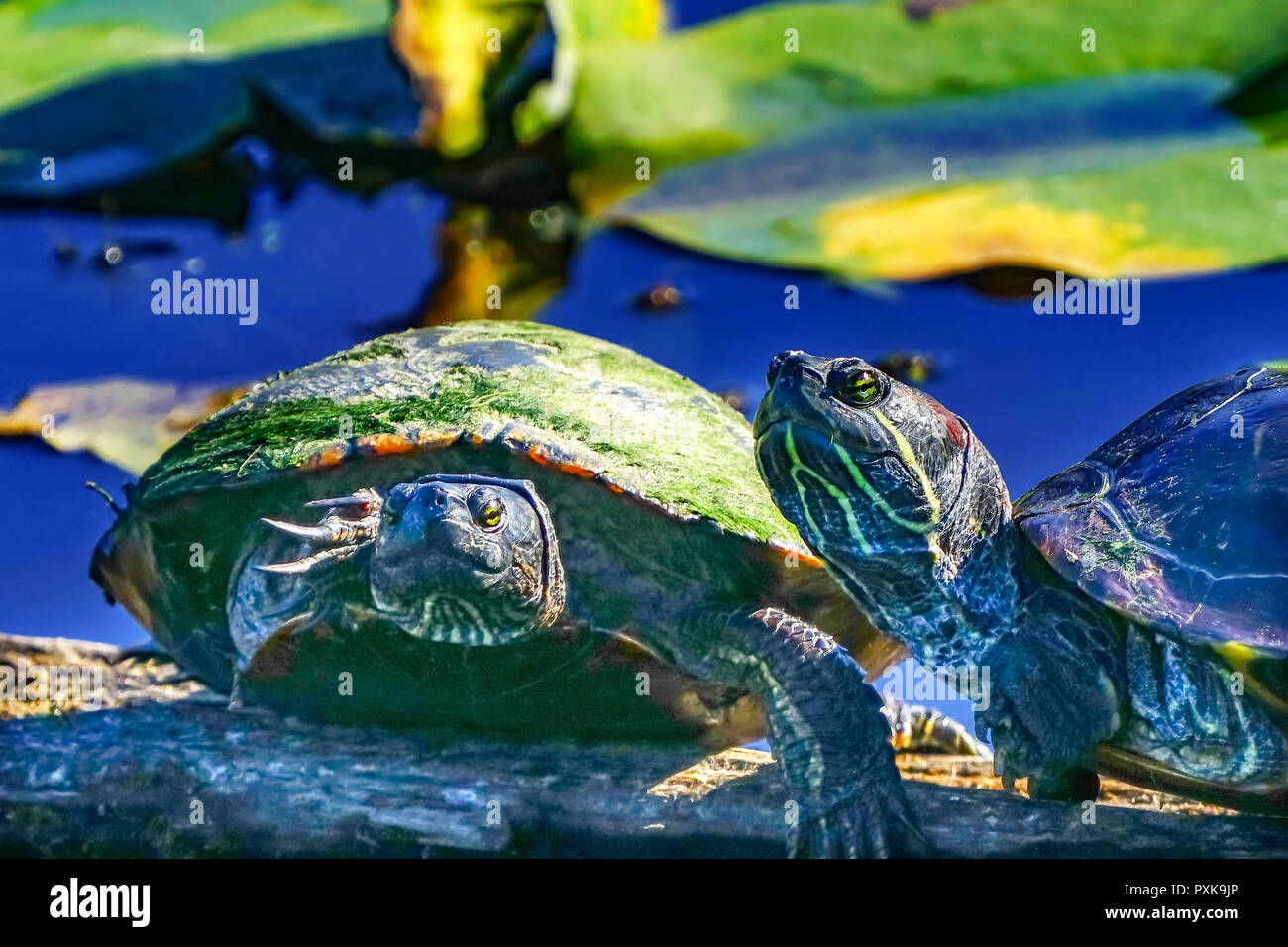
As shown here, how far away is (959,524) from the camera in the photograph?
6.52ft

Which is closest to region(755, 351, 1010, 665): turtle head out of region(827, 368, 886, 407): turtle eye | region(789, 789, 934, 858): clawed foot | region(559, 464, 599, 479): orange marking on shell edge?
region(827, 368, 886, 407): turtle eye

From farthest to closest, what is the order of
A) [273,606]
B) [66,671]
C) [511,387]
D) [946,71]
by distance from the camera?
[946,71] < [66,671] < [511,387] < [273,606]

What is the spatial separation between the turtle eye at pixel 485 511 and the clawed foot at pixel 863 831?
0.75 metres

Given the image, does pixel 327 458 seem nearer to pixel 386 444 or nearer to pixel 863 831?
pixel 386 444

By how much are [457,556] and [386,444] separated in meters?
0.52

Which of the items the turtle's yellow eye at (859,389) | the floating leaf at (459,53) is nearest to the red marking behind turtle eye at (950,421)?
the turtle's yellow eye at (859,389)

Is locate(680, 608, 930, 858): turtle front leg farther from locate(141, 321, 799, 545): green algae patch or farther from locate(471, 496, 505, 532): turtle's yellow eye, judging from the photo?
locate(471, 496, 505, 532): turtle's yellow eye

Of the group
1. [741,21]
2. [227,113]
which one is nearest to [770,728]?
[741,21]

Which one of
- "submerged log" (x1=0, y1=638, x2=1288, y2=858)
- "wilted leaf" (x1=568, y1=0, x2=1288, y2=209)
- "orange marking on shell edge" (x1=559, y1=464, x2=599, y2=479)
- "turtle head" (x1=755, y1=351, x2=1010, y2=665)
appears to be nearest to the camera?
"turtle head" (x1=755, y1=351, x2=1010, y2=665)

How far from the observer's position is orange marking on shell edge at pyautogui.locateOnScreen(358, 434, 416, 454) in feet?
8.05

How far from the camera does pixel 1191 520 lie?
6.70 ft

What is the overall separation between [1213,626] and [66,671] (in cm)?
271

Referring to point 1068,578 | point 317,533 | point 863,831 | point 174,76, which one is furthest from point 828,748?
point 174,76
